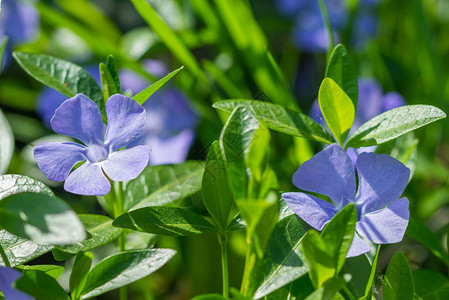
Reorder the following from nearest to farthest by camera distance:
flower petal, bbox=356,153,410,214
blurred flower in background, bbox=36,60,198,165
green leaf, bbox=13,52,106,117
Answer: flower petal, bbox=356,153,410,214
green leaf, bbox=13,52,106,117
blurred flower in background, bbox=36,60,198,165

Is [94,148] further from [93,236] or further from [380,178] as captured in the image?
[380,178]

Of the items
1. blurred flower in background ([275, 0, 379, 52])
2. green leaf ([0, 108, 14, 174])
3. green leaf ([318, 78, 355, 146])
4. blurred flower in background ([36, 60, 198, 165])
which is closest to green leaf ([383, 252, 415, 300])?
green leaf ([318, 78, 355, 146])

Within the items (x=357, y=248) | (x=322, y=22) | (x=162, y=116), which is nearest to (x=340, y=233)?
(x=357, y=248)

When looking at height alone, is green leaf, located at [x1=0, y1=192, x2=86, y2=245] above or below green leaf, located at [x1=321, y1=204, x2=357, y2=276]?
above

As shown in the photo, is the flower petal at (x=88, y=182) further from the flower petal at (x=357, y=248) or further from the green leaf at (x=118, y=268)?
the flower petal at (x=357, y=248)

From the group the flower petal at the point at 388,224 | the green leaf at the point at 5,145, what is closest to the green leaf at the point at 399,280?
the flower petal at the point at 388,224

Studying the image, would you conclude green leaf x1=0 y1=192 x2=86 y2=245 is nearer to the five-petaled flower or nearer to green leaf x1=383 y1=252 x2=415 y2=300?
the five-petaled flower

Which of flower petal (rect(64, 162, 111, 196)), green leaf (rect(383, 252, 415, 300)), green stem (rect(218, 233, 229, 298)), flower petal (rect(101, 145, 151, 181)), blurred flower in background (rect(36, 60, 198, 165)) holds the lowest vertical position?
blurred flower in background (rect(36, 60, 198, 165))
